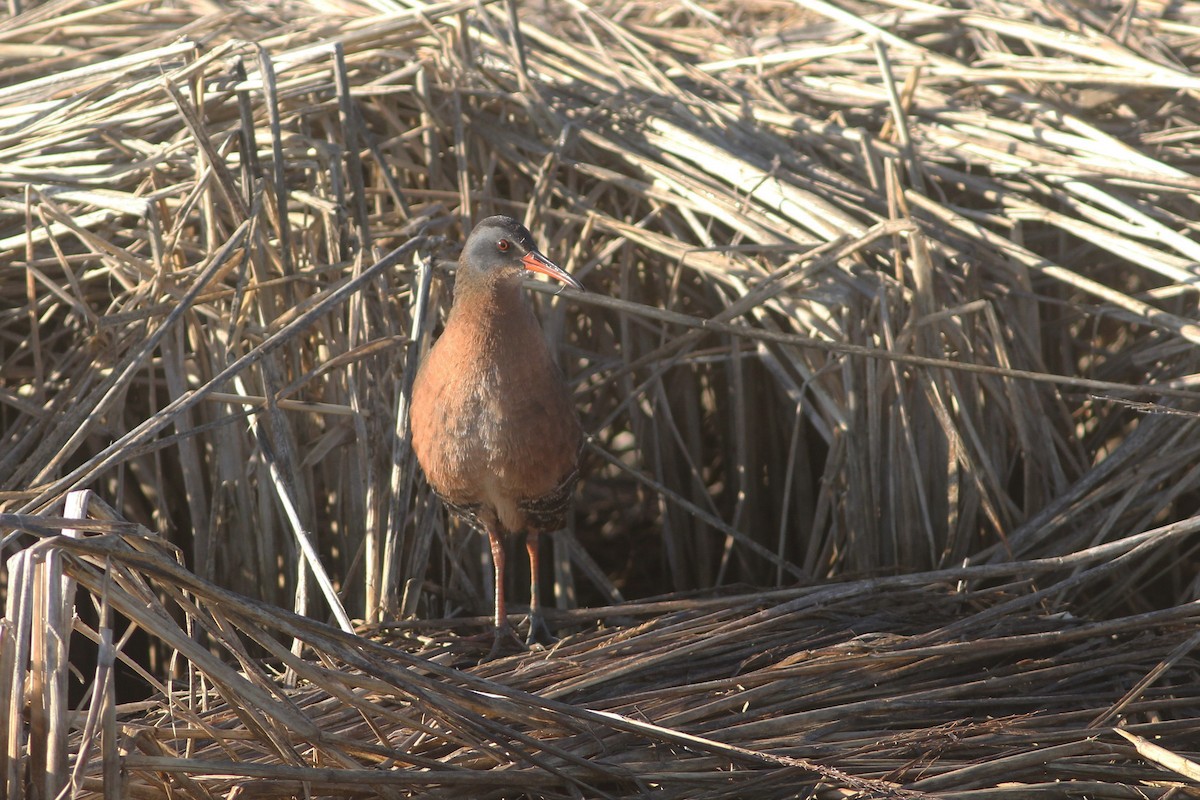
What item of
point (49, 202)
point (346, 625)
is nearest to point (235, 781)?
point (346, 625)

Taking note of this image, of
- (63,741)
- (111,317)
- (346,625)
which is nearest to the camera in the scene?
(63,741)

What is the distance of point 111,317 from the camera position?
433 cm

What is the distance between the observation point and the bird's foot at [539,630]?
14.7ft

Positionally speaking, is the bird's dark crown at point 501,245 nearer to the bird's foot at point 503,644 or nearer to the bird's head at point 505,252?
the bird's head at point 505,252

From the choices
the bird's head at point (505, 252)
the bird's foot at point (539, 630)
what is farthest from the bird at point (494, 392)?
the bird's foot at point (539, 630)

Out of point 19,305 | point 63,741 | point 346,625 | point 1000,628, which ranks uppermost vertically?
point 19,305

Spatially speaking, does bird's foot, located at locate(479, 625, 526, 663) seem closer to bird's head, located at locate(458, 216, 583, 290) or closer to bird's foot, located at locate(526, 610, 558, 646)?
bird's foot, located at locate(526, 610, 558, 646)

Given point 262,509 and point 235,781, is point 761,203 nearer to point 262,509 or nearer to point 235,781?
point 262,509

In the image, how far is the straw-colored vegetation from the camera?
3.40m

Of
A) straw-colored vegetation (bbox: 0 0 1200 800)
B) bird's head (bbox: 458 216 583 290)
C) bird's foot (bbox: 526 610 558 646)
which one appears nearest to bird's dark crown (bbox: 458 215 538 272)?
bird's head (bbox: 458 216 583 290)

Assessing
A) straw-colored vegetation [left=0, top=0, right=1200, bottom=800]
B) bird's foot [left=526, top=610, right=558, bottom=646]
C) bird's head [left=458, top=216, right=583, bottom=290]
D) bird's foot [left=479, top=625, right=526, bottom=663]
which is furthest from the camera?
bird's foot [left=526, top=610, right=558, bottom=646]

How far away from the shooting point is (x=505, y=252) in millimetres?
4223

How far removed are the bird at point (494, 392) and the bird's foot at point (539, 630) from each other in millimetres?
129

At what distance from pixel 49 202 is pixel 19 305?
2.86ft
